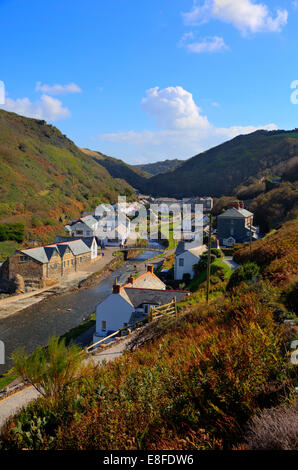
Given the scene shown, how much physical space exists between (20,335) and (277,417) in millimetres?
27408

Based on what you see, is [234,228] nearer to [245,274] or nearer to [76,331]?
[76,331]

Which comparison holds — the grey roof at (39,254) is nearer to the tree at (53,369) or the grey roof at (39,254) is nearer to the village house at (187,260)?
the village house at (187,260)

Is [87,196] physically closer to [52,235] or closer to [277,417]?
[52,235]

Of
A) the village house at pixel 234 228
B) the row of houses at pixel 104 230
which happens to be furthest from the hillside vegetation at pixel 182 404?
the row of houses at pixel 104 230

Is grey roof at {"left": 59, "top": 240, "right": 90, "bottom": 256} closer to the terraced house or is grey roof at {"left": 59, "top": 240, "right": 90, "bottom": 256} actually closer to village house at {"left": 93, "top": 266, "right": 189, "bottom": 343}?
the terraced house

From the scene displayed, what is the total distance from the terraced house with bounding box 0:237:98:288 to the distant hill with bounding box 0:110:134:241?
54.4ft

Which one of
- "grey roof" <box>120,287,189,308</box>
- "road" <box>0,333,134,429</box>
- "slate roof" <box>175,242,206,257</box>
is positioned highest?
"slate roof" <box>175,242,206,257</box>

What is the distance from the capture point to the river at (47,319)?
87.0 ft

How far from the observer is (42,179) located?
313 feet

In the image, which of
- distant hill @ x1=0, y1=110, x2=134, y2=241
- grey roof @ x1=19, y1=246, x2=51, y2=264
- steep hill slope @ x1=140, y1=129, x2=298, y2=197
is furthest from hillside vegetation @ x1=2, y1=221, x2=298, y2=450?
steep hill slope @ x1=140, y1=129, x2=298, y2=197

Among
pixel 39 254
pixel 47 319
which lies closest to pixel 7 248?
pixel 39 254

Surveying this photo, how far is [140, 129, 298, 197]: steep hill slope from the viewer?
141625 mm

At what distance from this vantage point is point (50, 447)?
5.86 metres

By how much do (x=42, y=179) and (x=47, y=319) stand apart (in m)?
72.4
